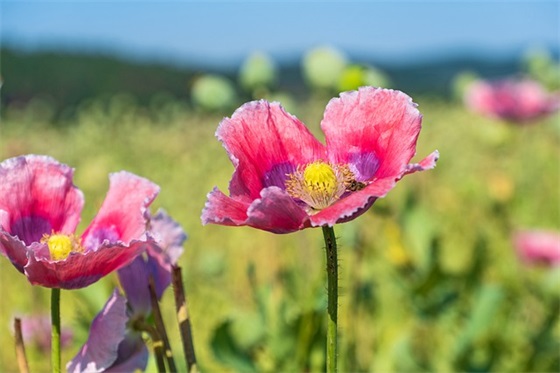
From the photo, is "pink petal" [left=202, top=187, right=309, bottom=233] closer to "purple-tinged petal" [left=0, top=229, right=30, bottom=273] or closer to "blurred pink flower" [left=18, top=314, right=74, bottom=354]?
"purple-tinged petal" [left=0, top=229, right=30, bottom=273]

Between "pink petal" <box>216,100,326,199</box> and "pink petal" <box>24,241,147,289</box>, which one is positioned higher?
"pink petal" <box>216,100,326,199</box>

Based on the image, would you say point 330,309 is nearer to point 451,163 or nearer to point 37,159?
point 37,159

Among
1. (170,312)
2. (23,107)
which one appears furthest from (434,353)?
(23,107)

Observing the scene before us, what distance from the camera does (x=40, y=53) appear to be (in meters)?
7.96

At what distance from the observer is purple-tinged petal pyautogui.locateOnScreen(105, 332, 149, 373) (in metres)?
0.62

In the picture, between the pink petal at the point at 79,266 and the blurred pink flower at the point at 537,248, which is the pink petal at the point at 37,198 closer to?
the pink petal at the point at 79,266

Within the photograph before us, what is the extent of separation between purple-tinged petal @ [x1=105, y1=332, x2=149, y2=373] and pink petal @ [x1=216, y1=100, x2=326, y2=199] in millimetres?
151

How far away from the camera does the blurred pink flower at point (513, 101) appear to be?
1.98 metres

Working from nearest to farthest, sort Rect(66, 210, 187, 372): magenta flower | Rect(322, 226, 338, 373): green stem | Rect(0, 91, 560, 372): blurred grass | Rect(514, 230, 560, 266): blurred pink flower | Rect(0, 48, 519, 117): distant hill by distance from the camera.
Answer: Rect(322, 226, 338, 373): green stem
Rect(66, 210, 187, 372): magenta flower
Rect(0, 91, 560, 372): blurred grass
Rect(514, 230, 560, 266): blurred pink flower
Rect(0, 48, 519, 117): distant hill

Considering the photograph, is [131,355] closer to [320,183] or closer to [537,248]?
[320,183]

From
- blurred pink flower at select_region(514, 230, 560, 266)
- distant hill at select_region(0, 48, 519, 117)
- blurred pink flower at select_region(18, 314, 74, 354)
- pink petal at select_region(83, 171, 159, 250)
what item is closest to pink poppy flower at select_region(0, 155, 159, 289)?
pink petal at select_region(83, 171, 159, 250)

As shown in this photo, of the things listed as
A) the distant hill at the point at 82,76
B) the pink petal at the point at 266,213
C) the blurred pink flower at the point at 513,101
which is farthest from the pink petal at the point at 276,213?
the distant hill at the point at 82,76

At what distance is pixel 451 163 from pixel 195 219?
136cm

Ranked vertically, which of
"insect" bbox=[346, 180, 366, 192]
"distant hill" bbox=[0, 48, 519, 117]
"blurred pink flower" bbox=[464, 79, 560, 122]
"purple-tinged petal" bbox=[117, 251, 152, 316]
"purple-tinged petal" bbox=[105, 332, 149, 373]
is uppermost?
"distant hill" bbox=[0, 48, 519, 117]
